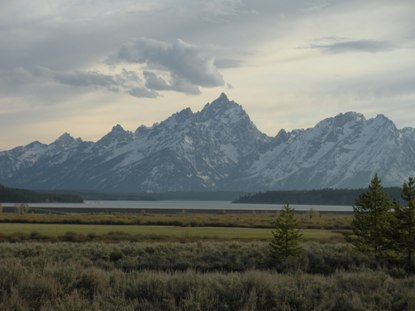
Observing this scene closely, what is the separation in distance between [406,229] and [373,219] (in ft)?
13.0

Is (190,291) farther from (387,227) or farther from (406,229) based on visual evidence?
(387,227)

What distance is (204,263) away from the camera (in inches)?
1106

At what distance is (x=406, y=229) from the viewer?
27047 mm

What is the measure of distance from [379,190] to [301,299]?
2026 centimetres

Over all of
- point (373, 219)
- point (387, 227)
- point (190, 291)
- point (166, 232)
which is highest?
point (373, 219)

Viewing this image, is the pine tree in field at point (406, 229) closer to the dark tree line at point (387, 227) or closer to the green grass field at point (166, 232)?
the dark tree line at point (387, 227)

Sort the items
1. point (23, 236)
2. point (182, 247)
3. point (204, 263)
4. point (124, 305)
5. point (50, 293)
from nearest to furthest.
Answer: point (124, 305) < point (50, 293) < point (204, 263) < point (182, 247) < point (23, 236)

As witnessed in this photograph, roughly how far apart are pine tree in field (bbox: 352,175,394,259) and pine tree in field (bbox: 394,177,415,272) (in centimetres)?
144

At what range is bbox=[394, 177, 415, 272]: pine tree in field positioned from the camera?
2673cm

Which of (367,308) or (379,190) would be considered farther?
(379,190)

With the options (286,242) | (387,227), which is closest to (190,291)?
(286,242)

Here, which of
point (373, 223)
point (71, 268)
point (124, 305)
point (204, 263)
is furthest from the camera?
point (373, 223)

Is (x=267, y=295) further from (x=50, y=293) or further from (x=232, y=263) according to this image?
(x=232, y=263)

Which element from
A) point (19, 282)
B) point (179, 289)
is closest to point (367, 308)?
point (179, 289)
